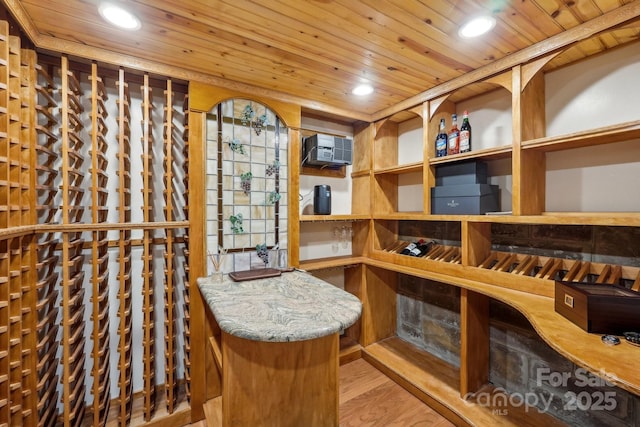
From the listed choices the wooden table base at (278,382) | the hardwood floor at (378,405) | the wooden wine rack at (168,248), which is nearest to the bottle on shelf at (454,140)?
the wooden table base at (278,382)

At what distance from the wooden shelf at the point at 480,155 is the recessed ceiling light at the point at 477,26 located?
64cm

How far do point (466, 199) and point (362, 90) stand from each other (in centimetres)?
107

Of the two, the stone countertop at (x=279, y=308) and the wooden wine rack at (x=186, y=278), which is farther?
the wooden wine rack at (x=186, y=278)

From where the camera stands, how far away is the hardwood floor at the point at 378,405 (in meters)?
1.75

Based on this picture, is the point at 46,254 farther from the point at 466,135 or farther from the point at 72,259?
the point at 466,135

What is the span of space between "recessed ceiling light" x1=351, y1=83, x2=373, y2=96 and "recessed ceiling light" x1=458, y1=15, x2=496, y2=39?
2.29 ft

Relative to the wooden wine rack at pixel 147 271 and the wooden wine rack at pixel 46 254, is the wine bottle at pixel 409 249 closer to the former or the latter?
the wooden wine rack at pixel 147 271

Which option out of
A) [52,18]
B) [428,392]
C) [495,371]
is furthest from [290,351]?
[52,18]

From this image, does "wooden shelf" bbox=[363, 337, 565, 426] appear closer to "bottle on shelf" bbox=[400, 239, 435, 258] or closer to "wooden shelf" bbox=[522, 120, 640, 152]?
"bottle on shelf" bbox=[400, 239, 435, 258]

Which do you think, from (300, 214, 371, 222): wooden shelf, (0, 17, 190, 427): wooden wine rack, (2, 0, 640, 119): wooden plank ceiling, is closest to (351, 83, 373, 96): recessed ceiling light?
(2, 0, 640, 119): wooden plank ceiling

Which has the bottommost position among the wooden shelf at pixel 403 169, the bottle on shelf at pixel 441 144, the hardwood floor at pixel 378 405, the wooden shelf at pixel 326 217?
the hardwood floor at pixel 378 405

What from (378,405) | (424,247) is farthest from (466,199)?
(378,405)

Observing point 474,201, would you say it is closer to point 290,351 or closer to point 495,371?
point 495,371

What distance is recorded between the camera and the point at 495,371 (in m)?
1.92
